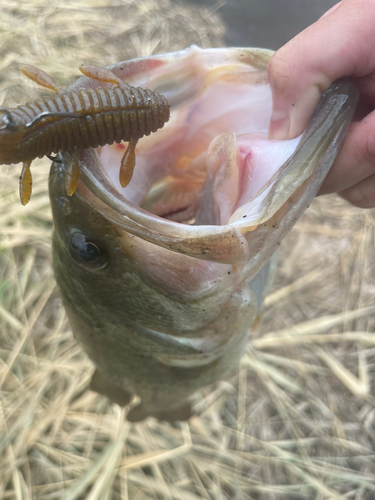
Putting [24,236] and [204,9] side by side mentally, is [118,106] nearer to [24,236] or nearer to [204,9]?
[24,236]

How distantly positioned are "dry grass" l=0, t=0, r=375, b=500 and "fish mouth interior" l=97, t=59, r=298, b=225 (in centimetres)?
160

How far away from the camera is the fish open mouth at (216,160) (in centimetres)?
80

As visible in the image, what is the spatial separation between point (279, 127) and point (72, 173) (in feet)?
1.85

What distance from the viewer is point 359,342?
108 inches

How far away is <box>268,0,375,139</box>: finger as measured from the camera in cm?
93

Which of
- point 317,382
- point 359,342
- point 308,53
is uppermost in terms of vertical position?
point 308,53

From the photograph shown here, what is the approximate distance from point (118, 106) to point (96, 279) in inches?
17.9

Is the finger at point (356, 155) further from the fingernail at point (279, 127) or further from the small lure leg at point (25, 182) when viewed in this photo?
the small lure leg at point (25, 182)

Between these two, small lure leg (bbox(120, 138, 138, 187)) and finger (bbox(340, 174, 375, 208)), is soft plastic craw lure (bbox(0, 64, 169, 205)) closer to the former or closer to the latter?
small lure leg (bbox(120, 138, 138, 187))

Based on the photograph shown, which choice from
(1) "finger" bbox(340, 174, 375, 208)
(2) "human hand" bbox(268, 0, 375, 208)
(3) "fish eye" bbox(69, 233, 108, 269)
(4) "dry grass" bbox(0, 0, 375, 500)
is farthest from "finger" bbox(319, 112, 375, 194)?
(4) "dry grass" bbox(0, 0, 375, 500)

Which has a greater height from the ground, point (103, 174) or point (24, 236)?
point (103, 174)

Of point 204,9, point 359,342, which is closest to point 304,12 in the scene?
point 204,9

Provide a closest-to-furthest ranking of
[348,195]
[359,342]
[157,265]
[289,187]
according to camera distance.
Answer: [289,187], [157,265], [348,195], [359,342]

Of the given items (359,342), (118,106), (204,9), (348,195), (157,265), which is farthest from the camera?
(204,9)
